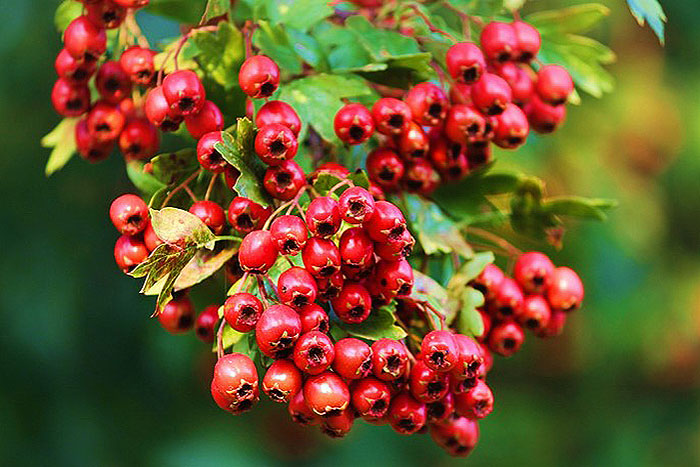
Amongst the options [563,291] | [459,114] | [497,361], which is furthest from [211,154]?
[497,361]

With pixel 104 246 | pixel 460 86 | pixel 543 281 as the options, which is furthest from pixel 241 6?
pixel 104 246

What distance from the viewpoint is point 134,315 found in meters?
2.78

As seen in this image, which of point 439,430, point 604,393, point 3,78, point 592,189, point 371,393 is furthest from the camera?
point 604,393

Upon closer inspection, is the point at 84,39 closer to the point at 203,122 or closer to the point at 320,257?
the point at 203,122

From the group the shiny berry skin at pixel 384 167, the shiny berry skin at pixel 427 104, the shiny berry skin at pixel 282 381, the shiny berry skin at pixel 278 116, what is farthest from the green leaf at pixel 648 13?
the shiny berry skin at pixel 282 381

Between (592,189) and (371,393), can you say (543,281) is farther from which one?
(592,189)

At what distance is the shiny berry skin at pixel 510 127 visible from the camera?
1.49 metres

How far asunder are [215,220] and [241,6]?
426 mm

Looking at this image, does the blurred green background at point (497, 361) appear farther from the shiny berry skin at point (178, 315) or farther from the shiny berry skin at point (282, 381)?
the shiny berry skin at point (282, 381)

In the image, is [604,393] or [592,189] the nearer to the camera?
[592,189]

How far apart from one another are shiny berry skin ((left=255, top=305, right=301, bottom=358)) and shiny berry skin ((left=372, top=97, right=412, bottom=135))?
1.19ft

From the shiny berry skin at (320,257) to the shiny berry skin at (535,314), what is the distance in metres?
0.45

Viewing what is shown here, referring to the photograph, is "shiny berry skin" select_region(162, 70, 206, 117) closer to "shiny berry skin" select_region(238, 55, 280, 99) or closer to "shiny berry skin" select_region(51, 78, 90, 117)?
"shiny berry skin" select_region(238, 55, 280, 99)

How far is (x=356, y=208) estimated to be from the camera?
Answer: 44.7 inches
